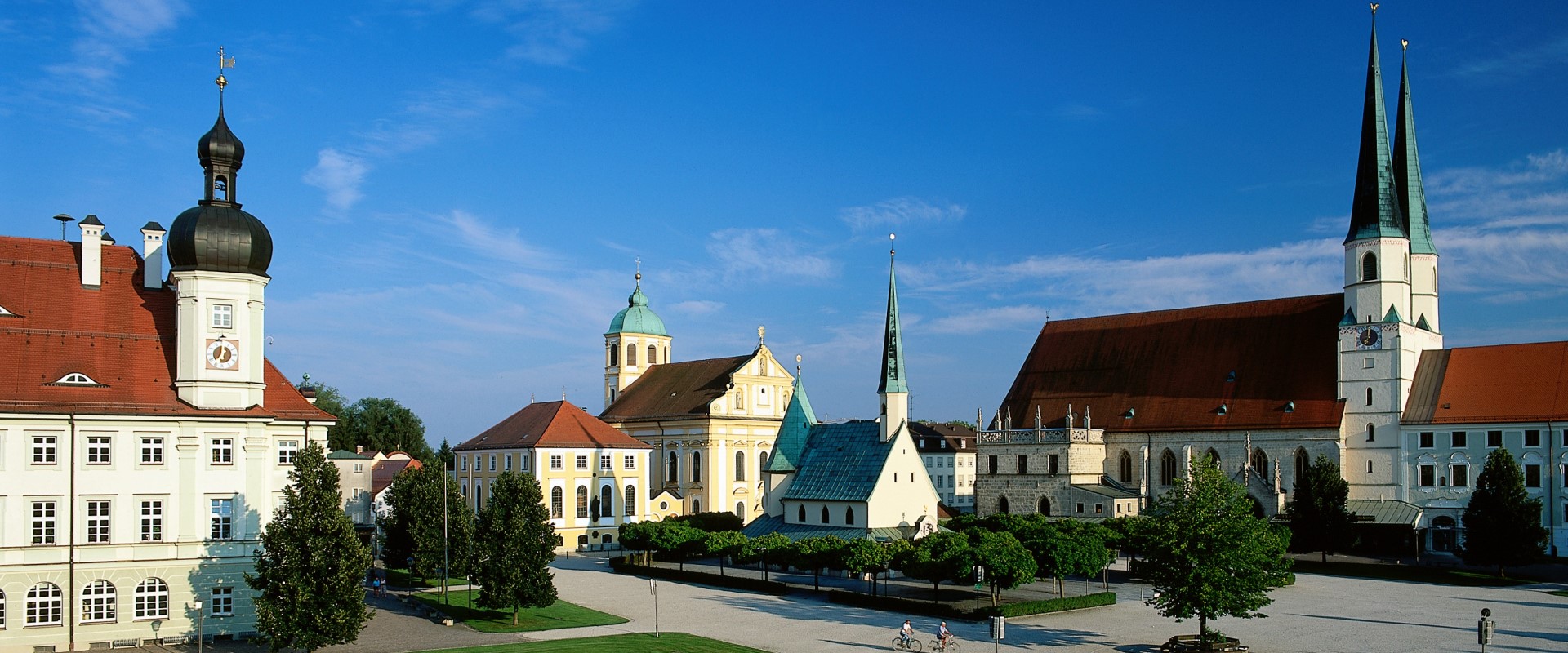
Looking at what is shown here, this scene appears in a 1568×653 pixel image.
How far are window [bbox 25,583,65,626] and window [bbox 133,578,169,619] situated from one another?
6.85ft

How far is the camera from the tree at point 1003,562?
4303cm

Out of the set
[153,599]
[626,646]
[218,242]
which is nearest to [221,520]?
[153,599]

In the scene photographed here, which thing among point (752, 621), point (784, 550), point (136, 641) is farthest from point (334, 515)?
point (784, 550)

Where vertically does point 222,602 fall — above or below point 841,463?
below

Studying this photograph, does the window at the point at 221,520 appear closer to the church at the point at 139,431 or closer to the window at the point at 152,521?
the church at the point at 139,431

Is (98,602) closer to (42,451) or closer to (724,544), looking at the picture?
(42,451)

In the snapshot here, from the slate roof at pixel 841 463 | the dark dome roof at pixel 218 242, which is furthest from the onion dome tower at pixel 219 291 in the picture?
the slate roof at pixel 841 463

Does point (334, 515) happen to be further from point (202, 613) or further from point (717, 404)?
point (717, 404)

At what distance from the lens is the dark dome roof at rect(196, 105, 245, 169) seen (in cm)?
4131

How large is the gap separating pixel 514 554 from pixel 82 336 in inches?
616

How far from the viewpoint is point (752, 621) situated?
4284cm

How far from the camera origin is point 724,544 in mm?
56562

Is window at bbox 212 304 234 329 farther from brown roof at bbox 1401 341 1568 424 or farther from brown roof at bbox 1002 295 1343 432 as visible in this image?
brown roof at bbox 1401 341 1568 424

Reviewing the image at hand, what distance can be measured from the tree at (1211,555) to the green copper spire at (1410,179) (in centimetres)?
4166
